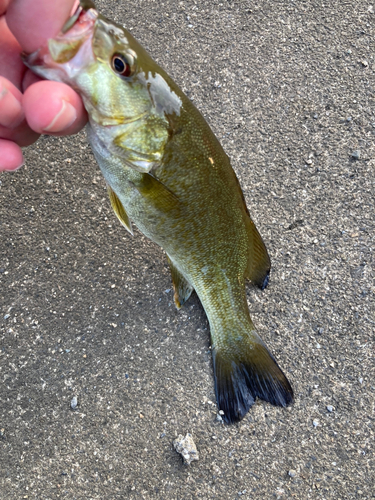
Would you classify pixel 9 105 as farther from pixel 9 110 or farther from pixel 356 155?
pixel 356 155

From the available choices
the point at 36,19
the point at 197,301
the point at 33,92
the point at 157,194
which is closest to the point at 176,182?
the point at 157,194

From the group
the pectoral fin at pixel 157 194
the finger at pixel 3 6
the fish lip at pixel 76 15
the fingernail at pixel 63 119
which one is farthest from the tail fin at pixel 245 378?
the finger at pixel 3 6

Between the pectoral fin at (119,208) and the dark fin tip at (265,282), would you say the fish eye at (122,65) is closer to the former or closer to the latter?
the pectoral fin at (119,208)

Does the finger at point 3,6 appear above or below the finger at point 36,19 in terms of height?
below

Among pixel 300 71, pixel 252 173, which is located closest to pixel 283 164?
pixel 252 173

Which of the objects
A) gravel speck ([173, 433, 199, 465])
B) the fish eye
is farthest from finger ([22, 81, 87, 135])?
gravel speck ([173, 433, 199, 465])

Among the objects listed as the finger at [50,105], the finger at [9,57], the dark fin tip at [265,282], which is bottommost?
the dark fin tip at [265,282]

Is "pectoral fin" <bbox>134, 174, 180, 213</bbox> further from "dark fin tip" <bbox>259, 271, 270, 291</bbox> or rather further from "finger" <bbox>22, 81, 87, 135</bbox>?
"dark fin tip" <bbox>259, 271, 270, 291</bbox>
